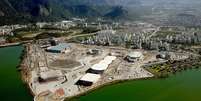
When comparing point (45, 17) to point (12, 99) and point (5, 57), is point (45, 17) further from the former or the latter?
point (12, 99)

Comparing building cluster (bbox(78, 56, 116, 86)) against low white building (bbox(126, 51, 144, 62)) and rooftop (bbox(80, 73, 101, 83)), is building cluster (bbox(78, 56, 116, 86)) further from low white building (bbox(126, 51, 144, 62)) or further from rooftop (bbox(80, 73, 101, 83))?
low white building (bbox(126, 51, 144, 62))

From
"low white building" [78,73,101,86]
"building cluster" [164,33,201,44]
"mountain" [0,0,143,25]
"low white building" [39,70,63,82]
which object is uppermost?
"mountain" [0,0,143,25]

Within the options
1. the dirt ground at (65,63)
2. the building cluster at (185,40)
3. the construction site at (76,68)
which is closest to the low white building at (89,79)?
the construction site at (76,68)

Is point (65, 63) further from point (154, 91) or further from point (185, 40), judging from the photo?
point (185, 40)

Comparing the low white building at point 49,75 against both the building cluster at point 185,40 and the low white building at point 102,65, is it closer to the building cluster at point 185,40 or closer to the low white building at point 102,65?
the low white building at point 102,65

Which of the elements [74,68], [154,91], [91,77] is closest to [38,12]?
[74,68]

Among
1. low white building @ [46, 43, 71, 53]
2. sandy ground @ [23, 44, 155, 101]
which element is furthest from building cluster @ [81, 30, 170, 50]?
low white building @ [46, 43, 71, 53]
